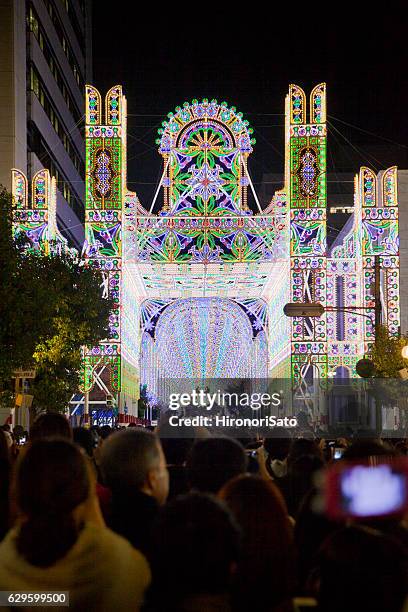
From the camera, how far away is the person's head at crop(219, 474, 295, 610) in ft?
14.0

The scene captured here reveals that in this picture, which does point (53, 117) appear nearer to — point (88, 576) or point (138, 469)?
point (138, 469)

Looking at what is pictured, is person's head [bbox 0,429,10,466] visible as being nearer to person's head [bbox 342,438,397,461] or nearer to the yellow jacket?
person's head [bbox 342,438,397,461]

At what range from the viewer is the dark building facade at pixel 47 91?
57781 millimetres

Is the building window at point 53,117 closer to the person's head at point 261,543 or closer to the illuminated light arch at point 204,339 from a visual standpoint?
the illuminated light arch at point 204,339

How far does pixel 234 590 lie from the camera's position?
416 cm

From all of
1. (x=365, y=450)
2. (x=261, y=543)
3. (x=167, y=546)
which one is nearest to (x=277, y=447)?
(x=365, y=450)

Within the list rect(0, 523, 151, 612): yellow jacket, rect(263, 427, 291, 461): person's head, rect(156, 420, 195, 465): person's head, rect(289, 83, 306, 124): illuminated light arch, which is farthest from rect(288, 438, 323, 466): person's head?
rect(289, 83, 306, 124): illuminated light arch

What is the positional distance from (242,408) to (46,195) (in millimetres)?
31842

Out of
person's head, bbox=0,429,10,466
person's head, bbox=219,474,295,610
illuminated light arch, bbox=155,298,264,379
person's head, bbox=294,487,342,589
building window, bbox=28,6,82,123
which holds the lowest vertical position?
person's head, bbox=294,487,342,589

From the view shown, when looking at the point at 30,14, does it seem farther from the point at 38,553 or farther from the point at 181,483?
the point at 38,553

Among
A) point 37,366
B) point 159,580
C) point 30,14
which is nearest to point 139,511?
point 159,580

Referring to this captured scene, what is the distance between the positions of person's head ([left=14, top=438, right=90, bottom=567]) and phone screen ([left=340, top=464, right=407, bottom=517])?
109cm

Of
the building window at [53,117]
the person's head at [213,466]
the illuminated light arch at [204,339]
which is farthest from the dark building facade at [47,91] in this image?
the person's head at [213,466]

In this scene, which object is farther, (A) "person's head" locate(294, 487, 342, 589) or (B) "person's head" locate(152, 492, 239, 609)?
(A) "person's head" locate(294, 487, 342, 589)
